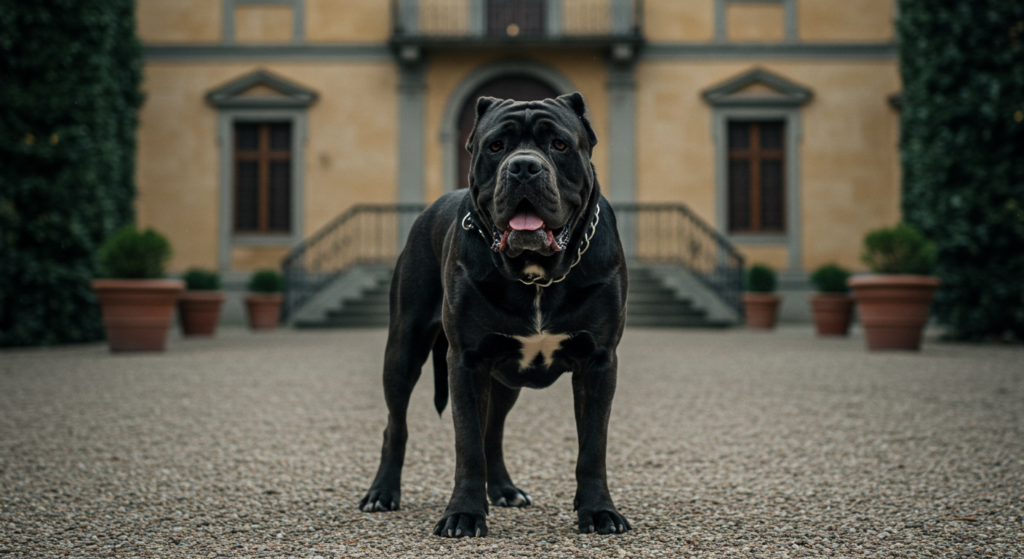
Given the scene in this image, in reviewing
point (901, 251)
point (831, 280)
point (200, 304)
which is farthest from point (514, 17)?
point (901, 251)

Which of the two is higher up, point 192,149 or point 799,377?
point 192,149

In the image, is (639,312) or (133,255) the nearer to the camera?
(133,255)

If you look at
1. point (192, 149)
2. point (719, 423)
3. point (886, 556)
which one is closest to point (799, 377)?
point (719, 423)

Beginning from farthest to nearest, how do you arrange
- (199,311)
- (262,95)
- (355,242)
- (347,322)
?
1. (262,95)
2. (355,242)
3. (347,322)
4. (199,311)

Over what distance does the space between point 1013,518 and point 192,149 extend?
17.3m

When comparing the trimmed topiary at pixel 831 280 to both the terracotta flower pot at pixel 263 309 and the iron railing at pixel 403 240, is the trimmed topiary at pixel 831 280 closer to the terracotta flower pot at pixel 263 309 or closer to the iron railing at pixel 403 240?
the iron railing at pixel 403 240

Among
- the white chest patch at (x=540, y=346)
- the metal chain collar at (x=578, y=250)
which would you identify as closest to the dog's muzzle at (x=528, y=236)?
the metal chain collar at (x=578, y=250)

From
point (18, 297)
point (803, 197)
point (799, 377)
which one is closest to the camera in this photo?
point (799, 377)

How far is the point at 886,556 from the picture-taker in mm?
2516

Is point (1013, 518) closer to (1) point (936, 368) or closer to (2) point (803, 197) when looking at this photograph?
(1) point (936, 368)

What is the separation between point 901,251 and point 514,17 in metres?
10.6

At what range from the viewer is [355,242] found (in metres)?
17.3

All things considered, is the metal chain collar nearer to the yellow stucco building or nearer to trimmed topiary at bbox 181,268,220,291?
trimmed topiary at bbox 181,268,220,291

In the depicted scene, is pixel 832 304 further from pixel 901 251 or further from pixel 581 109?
pixel 581 109
